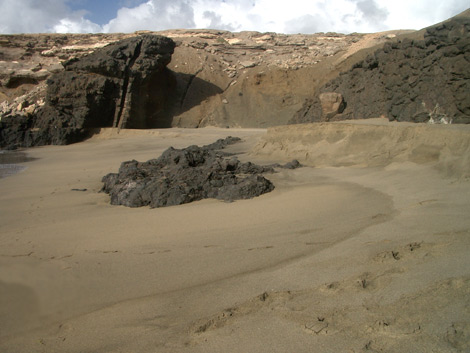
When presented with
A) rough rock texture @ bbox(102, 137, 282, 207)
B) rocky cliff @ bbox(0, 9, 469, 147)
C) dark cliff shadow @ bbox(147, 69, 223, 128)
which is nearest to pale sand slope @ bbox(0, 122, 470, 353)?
rough rock texture @ bbox(102, 137, 282, 207)

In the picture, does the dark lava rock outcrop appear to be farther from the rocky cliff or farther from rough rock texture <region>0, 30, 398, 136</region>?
rough rock texture <region>0, 30, 398, 136</region>

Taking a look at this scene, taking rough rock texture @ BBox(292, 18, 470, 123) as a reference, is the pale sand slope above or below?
below

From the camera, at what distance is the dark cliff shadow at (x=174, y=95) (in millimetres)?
19406

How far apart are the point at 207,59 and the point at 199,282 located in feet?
71.9

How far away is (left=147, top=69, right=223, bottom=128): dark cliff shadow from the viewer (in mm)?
19406

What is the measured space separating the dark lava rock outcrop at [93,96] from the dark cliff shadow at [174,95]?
54.6 inches

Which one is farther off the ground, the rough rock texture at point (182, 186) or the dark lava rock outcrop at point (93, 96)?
the dark lava rock outcrop at point (93, 96)

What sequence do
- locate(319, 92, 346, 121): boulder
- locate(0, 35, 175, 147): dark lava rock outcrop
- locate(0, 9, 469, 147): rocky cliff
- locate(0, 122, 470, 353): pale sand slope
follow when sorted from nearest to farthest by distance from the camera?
locate(0, 122, 470, 353): pale sand slope
locate(0, 9, 469, 147): rocky cliff
locate(319, 92, 346, 121): boulder
locate(0, 35, 175, 147): dark lava rock outcrop

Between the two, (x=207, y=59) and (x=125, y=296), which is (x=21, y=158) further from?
(x=207, y=59)

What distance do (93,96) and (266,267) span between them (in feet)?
51.7

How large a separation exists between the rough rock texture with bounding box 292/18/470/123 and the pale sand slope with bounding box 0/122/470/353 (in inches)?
128

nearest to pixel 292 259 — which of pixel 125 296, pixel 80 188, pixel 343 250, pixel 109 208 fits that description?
pixel 343 250

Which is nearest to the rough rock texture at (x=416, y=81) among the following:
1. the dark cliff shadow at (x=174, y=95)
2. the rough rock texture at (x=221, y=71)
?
the rough rock texture at (x=221, y=71)

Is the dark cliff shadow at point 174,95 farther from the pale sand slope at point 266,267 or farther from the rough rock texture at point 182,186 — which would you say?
the pale sand slope at point 266,267
